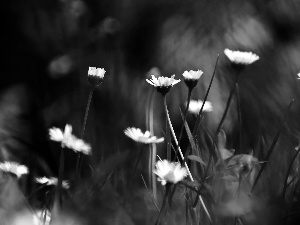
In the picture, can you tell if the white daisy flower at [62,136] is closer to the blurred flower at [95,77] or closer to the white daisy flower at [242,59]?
the blurred flower at [95,77]

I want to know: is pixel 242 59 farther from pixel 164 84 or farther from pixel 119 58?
pixel 119 58

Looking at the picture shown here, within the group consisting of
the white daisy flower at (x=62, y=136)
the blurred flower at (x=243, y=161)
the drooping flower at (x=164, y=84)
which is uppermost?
the drooping flower at (x=164, y=84)

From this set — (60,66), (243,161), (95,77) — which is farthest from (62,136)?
(60,66)

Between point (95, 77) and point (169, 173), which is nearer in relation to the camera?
point (169, 173)

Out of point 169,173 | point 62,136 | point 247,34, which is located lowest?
point 169,173

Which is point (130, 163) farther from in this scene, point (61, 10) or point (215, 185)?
point (61, 10)

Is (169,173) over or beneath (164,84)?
beneath

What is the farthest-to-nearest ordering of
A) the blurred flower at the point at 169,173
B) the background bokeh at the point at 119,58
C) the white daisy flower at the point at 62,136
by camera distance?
the background bokeh at the point at 119,58
the white daisy flower at the point at 62,136
the blurred flower at the point at 169,173

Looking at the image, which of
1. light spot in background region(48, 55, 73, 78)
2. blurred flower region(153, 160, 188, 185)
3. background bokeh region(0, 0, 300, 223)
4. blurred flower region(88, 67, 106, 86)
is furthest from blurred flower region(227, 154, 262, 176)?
light spot in background region(48, 55, 73, 78)

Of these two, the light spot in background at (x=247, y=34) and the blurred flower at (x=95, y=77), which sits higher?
the light spot in background at (x=247, y=34)

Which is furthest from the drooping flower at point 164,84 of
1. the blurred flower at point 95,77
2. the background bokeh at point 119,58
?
the background bokeh at point 119,58

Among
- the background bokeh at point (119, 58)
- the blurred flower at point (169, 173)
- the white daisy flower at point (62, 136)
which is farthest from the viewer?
the background bokeh at point (119, 58)

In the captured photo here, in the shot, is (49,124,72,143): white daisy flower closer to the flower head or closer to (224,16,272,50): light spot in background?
the flower head

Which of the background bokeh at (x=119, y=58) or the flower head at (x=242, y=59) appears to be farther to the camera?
the background bokeh at (x=119, y=58)
